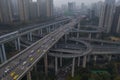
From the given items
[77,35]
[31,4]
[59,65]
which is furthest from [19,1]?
[59,65]

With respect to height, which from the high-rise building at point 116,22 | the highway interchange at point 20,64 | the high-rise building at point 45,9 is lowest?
the highway interchange at point 20,64

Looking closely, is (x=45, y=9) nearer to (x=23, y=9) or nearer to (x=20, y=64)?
(x=23, y=9)

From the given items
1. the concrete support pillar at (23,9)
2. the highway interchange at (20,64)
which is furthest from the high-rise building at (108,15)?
the concrete support pillar at (23,9)

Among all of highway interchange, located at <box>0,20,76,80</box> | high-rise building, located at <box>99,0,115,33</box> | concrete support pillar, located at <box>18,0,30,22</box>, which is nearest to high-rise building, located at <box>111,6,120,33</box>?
high-rise building, located at <box>99,0,115,33</box>

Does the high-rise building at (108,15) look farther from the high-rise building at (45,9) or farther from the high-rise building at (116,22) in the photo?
the high-rise building at (45,9)

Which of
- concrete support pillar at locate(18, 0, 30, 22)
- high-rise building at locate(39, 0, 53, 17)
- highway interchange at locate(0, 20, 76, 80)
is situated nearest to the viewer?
highway interchange at locate(0, 20, 76, 80)

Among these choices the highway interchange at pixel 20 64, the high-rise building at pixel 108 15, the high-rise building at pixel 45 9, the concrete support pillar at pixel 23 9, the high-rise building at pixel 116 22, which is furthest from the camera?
the high-rise building at pixel 45 9

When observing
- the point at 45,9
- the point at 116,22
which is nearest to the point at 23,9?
the point at 45,9

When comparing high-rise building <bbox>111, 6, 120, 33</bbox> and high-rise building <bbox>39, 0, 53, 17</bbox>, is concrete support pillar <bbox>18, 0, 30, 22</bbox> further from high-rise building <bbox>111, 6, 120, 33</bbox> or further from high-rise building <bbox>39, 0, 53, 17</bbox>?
high-rise building <bbox>111, 6, 120, 33</bbox>

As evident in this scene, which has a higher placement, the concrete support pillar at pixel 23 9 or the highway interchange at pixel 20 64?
the concrete support pillar at pixel 23 9

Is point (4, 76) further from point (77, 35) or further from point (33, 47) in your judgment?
point (77, 35)

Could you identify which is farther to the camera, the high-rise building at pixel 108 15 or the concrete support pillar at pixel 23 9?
the concrete support pillar at pixel 23 9
